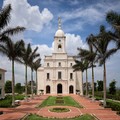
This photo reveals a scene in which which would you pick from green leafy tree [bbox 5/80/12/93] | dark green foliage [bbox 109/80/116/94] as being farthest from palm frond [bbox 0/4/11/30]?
green leafy tree [bbox 5/80/12/93]

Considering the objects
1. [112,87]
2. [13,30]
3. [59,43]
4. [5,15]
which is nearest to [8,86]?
[59,43]

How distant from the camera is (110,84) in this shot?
57188 millimetres

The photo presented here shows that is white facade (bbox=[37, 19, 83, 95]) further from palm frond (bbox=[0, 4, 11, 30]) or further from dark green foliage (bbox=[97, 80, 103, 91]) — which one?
palm frond (bbox=[0, 4, 11, 30])

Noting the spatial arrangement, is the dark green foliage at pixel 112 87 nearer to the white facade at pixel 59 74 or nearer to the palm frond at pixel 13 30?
the white facade at pixel 59 74

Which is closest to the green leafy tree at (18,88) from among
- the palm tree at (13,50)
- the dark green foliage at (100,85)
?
the dark green foliage at (100,85)

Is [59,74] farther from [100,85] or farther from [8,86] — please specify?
[8,86]

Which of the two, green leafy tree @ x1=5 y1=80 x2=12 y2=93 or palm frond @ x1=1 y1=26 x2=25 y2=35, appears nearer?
palm frond @ x1=1 y1=26 x2=25 y2=35

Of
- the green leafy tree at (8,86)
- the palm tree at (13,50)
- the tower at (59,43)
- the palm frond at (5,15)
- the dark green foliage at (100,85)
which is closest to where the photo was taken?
the palm frond at (5,15)

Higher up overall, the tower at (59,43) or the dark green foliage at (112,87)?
the tower at (59,43)

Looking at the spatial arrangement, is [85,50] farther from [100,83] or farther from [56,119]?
[100,83]

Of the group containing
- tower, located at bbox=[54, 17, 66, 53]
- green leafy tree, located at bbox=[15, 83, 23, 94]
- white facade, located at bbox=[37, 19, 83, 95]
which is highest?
tower, located at bbox=[54, 17, 66, 53]

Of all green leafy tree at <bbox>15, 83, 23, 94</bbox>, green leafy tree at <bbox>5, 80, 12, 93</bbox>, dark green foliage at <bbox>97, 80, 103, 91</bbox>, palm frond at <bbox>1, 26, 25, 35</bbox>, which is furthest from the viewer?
green leafy tree at <bbox>15, 83, 23, 94</bbox>

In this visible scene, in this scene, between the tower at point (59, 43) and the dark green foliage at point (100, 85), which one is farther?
the tower at point (59, 43)

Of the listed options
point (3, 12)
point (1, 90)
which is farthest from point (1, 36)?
point (1, 90)
